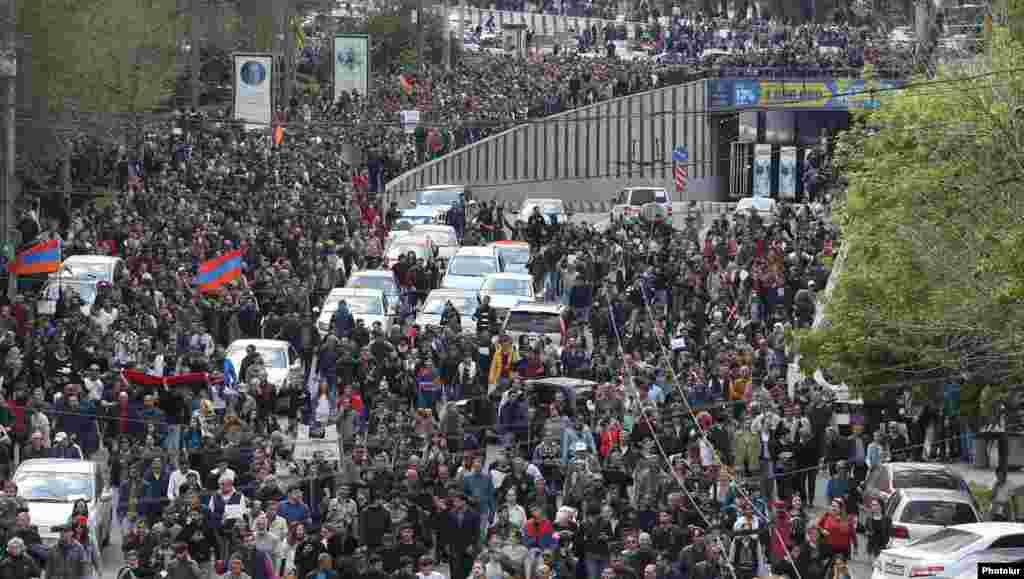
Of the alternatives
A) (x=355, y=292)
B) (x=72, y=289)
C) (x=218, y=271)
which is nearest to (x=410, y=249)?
(x=355, y=292)

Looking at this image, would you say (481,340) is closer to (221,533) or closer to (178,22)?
(221,533)

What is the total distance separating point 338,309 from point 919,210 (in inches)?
445

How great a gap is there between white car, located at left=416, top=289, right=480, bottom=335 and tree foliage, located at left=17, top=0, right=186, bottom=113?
11901 millimetres

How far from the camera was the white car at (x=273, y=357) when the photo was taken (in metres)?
36.5

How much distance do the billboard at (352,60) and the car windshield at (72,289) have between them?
23.8 metres

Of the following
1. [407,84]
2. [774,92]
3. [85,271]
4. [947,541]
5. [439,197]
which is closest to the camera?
[947,541]

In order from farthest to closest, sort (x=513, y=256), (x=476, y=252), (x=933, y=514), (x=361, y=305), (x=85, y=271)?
(x=513, y=256) < (x=476, y=252) < (x=361, y=305) < (x=85, y=271) < (x=933, y=514)

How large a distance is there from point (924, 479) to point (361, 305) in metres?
14.2

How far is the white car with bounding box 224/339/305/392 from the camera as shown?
3647cm

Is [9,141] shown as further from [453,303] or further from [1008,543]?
[1008,543]

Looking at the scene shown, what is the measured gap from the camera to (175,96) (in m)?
81.6

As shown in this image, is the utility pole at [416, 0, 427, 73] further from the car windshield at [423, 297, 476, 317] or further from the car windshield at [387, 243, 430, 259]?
the car windshield at [423, 297, 476, 317]

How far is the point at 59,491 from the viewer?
28781 mm

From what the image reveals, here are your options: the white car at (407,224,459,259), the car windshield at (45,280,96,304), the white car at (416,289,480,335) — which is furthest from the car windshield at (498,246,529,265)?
the car windshield at (45,280,96,304)
